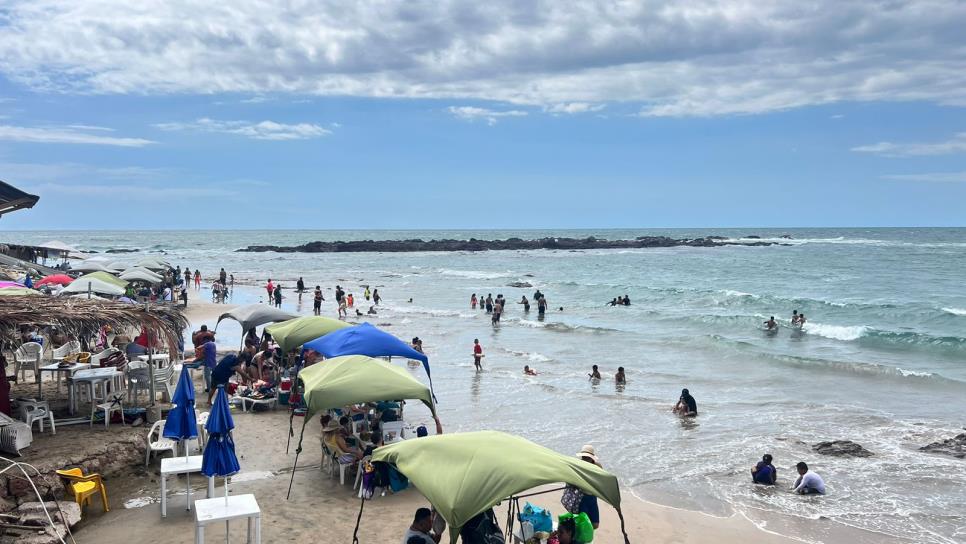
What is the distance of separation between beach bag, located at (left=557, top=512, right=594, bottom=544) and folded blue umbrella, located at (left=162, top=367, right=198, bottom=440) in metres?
4.54

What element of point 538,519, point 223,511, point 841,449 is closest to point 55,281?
point 223,511

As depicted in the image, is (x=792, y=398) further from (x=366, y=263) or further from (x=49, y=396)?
(x=366, y=263)

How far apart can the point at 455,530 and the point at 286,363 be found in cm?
1093

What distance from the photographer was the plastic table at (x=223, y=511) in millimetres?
6551

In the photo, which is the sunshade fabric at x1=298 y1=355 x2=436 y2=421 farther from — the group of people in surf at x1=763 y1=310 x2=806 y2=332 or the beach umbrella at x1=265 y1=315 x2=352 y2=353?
the group of people in surf at x1=763 y1=310 x2=806 y2=332

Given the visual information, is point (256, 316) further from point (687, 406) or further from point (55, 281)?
point (687, 406)

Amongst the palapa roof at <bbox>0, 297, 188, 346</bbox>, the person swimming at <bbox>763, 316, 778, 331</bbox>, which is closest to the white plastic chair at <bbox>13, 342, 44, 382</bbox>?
the palapa roof at <bbox>0, 297, 188, 346</bbox>

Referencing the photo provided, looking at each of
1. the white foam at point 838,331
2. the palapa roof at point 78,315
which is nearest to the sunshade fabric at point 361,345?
the palapa roof at point 78,315

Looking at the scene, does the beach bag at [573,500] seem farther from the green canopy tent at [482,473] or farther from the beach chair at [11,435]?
the beach chair at [11,435]

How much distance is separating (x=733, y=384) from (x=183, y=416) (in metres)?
14.6

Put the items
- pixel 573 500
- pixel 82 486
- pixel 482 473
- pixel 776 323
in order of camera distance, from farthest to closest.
Answer: pixel 776 323 → pixel 82 486 → pixel 573 500 → pixel 482 473

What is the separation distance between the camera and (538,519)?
7094 millimetres

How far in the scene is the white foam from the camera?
27.5m

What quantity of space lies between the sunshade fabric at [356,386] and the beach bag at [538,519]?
109 inches
